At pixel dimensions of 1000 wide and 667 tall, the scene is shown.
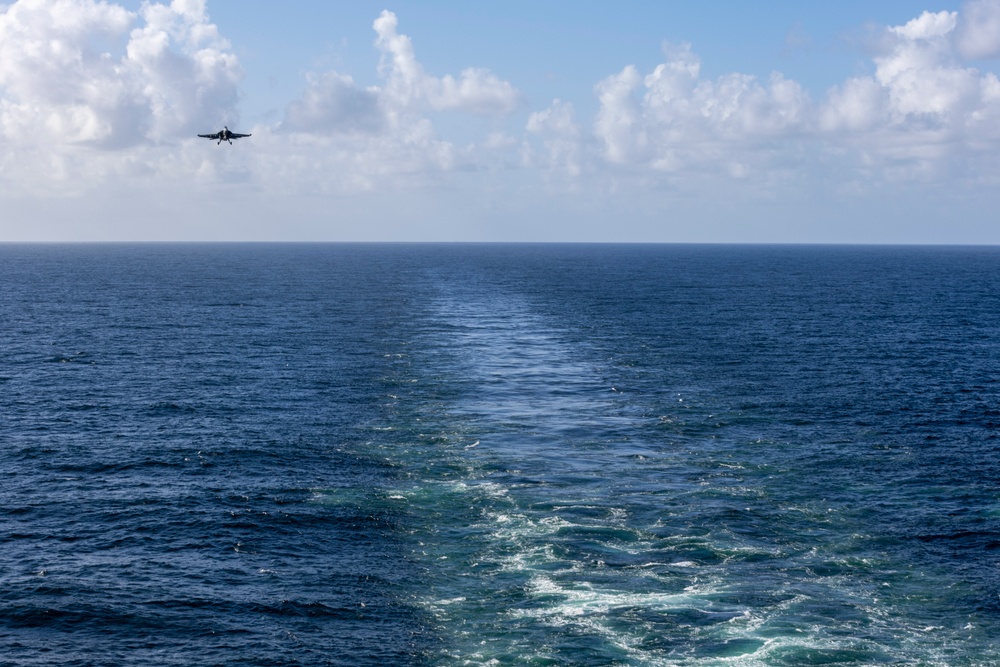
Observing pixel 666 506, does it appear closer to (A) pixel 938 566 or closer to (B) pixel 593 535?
(B) pixel 593 535

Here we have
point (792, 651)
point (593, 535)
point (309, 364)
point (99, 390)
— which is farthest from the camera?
point (309, 364)

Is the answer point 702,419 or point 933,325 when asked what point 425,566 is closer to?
point 702,419

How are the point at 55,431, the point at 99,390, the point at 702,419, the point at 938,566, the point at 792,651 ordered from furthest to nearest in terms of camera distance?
the point at 99,390 → the point at 702,419 → the point at 55,431 → the point at 938,566 → the point at 792,651

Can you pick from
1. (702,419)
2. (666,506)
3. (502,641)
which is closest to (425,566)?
(502,641)

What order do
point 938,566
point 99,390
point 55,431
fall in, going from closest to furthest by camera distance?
1. point 938,566
2. point 55,431
3. point 99,390

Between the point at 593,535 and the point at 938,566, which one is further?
the point at 593,535

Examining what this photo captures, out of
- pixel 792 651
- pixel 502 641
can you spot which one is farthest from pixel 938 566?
pixel 502 641
